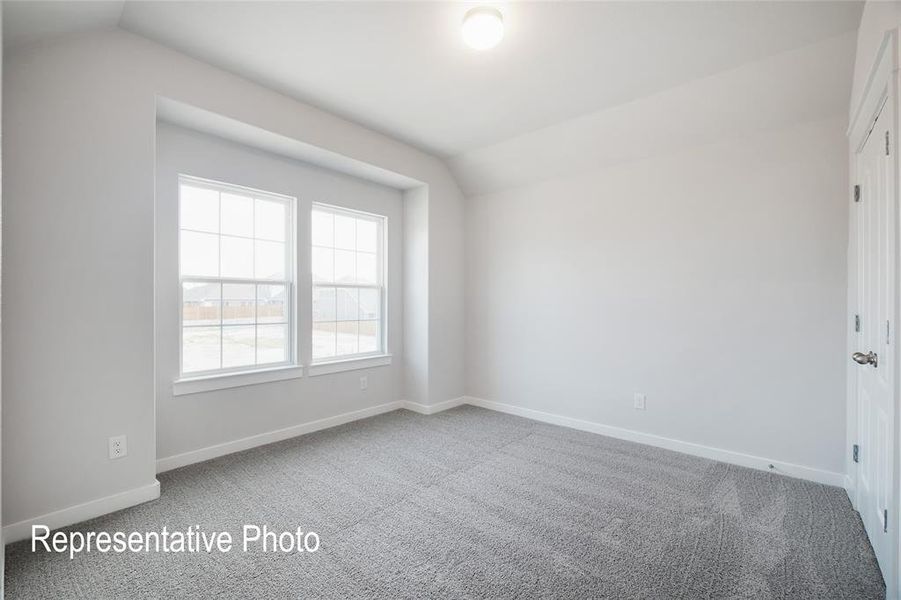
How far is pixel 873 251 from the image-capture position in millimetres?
2072

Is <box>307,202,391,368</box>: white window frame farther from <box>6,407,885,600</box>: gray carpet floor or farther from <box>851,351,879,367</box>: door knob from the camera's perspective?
<box>851,351,879,367</box>: door knob

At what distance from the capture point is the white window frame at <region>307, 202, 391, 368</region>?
12.8 ft

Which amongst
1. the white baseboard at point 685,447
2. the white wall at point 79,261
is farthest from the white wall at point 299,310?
the white baseboard at point 685,447

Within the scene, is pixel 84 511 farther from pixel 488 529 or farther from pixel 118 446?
pixel 488 529

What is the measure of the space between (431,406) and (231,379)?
6.55 ft

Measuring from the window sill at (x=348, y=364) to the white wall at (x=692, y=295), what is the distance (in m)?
1.23

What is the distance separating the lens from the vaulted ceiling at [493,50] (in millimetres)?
2207

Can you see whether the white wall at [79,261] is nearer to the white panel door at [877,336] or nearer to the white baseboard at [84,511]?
the white baseboard at [84,511]

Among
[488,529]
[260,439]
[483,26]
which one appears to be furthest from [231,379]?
[483,26]

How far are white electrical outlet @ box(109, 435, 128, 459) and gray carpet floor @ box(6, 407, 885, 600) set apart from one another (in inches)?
12.6

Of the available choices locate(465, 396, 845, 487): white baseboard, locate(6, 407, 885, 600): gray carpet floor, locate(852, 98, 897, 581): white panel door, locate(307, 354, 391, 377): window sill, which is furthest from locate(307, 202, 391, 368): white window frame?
locate(852, 98, 897, 581): white panel door

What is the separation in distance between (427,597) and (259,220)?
3.05 meters

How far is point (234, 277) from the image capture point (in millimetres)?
3395

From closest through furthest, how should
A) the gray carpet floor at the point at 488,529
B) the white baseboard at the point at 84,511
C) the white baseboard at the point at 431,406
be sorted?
the gray carpet floor at the point at 488,529, the white baseboard at the point at 84,511, the white baseboard at the point at 431,406
